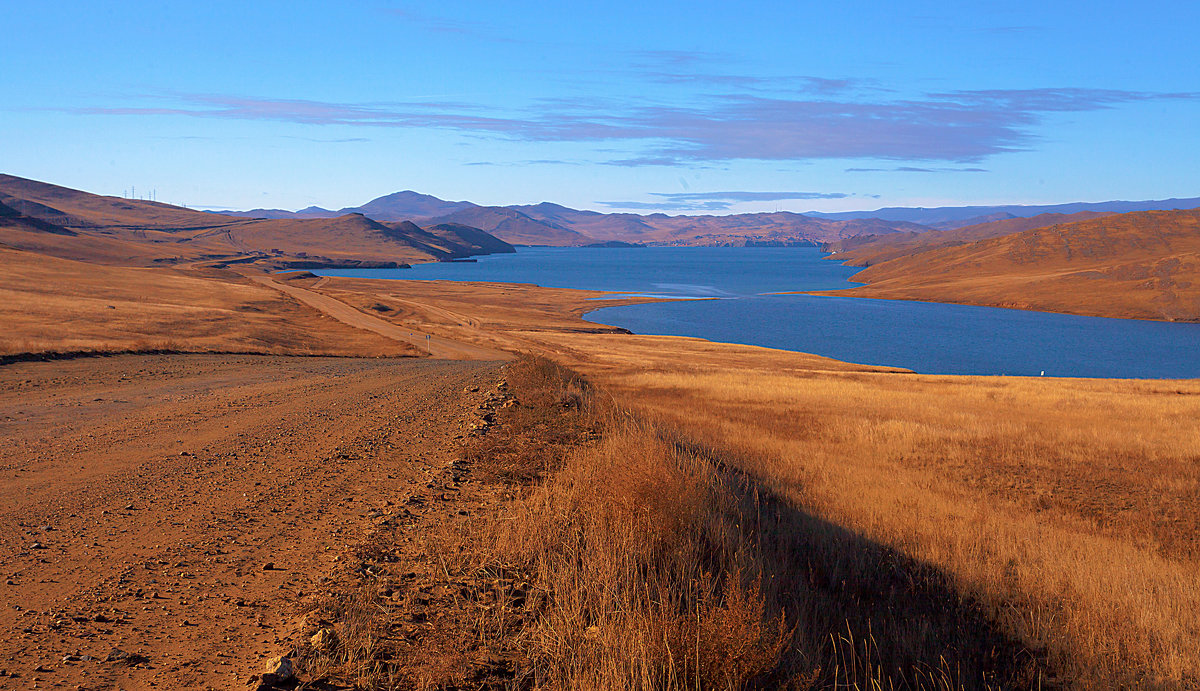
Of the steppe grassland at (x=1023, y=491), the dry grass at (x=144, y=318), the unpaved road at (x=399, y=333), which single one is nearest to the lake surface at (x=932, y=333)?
the unpaved road at (x=399, y=333)

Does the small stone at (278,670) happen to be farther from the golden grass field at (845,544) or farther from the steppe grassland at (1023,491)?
the steppe grassland at (1023,491)

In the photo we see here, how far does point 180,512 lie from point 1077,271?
13364 cm

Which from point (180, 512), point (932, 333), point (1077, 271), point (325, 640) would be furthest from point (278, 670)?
point (1077, 271)

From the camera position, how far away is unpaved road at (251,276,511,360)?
1696 inches

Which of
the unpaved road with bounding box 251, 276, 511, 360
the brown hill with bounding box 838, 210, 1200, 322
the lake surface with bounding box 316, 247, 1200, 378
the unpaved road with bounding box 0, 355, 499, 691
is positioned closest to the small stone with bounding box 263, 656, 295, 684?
the unpaved road with bounding box 0, 355, 499, 691

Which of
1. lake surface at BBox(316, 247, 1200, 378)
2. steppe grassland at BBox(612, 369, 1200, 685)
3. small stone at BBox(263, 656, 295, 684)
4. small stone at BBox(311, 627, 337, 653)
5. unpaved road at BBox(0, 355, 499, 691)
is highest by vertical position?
small stone at BBox(263, 656, 295, 684)

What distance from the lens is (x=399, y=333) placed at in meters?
53.0

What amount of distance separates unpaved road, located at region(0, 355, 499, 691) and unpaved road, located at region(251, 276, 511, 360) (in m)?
25.9

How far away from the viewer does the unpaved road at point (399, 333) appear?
141 feet

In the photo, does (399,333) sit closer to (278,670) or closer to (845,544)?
(845,544)

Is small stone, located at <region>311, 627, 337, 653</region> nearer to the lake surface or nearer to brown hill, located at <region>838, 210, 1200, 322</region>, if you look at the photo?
the lake surface

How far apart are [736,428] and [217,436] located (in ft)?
35.6

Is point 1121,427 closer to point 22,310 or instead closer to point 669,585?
point 669,585

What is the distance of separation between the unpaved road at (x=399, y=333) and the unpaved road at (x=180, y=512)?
25911mm
